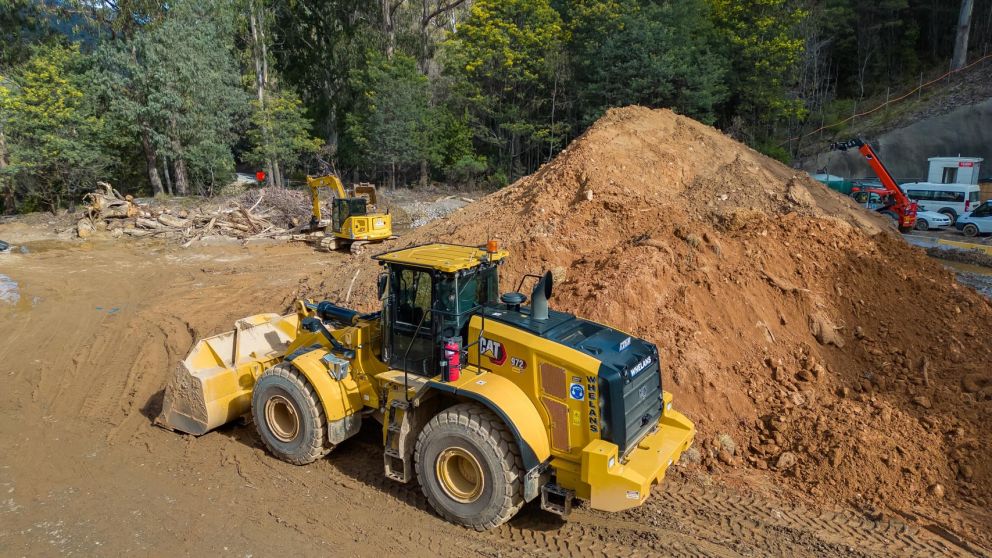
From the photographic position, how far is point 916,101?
3412 centimetres

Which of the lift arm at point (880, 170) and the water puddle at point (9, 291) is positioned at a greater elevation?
the lift arm at point (880, 170)

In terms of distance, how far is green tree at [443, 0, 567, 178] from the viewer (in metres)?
30.4

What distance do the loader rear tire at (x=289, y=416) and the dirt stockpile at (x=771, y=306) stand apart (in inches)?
167

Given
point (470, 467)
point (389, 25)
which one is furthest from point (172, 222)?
point (470, 467)

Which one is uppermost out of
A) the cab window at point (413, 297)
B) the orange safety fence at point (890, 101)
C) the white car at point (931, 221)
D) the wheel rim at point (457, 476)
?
the orange safety fence at point (890, 101)

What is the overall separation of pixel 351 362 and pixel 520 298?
2.08 meters

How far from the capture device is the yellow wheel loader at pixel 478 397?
5.24m

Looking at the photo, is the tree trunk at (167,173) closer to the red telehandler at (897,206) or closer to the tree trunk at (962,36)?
the red telehandler at (897,206)

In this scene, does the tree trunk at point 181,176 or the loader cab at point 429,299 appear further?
the tree trunk at point 181,176

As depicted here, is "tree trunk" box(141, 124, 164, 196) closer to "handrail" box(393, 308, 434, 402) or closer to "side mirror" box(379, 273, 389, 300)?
"side mirror" box(379, 273, 389, 300)

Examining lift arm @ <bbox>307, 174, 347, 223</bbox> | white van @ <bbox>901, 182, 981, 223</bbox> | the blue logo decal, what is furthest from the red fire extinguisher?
white van @ <bbox>901, 182, 981, 223</bbox>

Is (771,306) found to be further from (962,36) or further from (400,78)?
(962,36)

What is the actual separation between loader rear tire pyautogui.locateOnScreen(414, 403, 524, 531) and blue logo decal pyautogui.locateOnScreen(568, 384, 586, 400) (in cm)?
68

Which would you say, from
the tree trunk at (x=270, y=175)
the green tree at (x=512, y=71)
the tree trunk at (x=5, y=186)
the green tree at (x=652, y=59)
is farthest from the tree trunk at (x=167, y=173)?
the green tree at (x=652, y=59)
